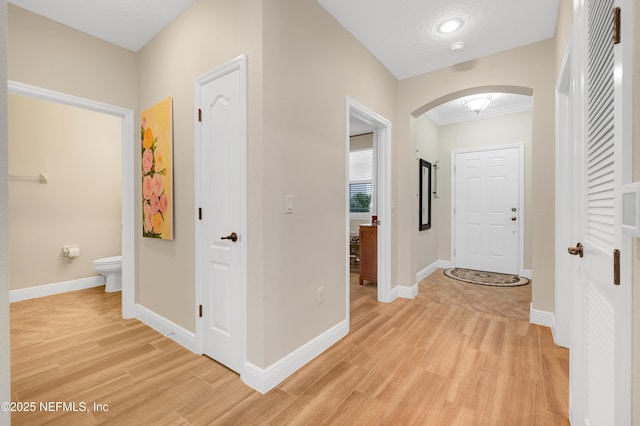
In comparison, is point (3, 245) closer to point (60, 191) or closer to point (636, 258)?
point (636, 258)

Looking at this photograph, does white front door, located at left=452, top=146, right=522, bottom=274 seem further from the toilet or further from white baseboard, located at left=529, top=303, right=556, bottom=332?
the toilet

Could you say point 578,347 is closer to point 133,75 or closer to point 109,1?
point 109,1

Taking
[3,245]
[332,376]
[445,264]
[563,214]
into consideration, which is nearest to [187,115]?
[3,245]

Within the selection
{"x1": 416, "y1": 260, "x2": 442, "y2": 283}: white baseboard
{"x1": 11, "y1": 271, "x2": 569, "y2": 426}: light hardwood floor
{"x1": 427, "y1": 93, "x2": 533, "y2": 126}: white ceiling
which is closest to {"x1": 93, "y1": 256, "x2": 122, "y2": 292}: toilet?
{"x1": 11, "y1": 271, "x2": 569, "y2": 426}: light hardwood floor

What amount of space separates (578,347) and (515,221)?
3.90 metres

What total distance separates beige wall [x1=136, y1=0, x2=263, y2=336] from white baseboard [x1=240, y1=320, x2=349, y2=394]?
148mm

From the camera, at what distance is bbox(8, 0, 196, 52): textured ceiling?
225 centimetres

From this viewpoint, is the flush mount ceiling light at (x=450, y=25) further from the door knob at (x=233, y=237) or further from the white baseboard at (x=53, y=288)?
the white baseboard at (x=53, y=288)

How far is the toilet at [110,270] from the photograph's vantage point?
359cm

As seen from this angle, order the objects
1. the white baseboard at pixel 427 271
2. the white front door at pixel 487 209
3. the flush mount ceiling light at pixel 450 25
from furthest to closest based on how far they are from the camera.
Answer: the white front door at pixel 487 209 → the white baseboard at pixel 427 271 → the flush mount ceiling light at pixel 450 25

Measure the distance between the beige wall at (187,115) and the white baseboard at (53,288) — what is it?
170 cm

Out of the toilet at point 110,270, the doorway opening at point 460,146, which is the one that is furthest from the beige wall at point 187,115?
the doorway opening at point 460,146

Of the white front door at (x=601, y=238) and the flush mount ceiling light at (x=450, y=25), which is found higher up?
the flush mount ceiling light at (x=450, y=25)

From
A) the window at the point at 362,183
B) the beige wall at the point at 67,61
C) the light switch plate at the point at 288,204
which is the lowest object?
the light switch plate at the point at 288,204
